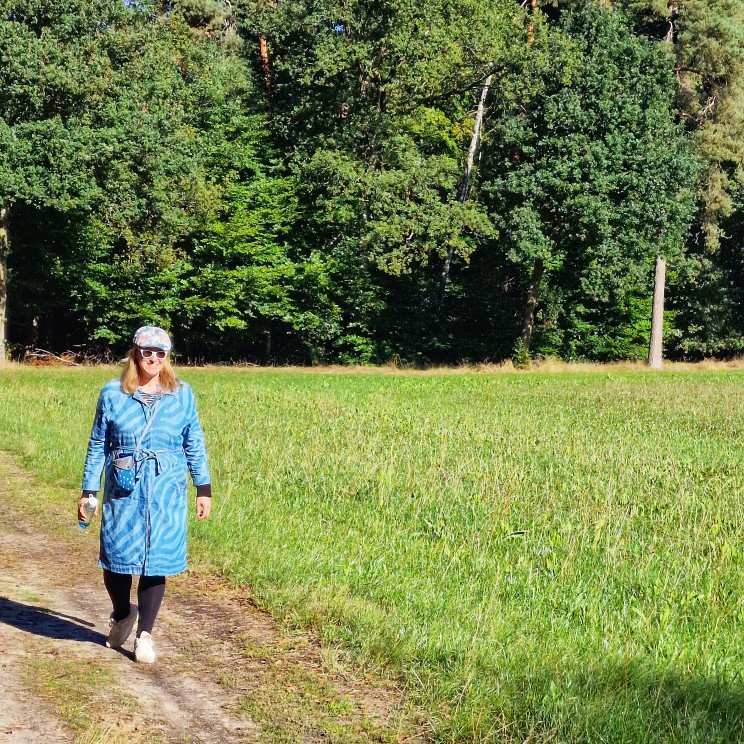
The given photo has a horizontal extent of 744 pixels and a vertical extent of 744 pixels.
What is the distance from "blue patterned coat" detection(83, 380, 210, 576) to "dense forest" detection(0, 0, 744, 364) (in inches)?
1023

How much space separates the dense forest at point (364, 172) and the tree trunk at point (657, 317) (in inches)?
32.5

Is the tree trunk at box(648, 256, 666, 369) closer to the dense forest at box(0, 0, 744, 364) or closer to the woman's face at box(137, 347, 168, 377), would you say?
the dense forest at box(0, 0, 744, 364)

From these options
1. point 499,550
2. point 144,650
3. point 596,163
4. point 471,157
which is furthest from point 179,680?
point 471,157

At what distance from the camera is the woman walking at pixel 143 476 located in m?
Answer: 5.94

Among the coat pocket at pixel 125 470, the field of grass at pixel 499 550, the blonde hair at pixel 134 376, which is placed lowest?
the field of grass at pixel 499 550

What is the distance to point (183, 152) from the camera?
34.8m

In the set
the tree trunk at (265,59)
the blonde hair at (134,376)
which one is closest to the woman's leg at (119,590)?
the blonde hair at (134,376)

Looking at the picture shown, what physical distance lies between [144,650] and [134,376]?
1699 mm

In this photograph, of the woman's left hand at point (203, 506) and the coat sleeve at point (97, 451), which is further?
→ the woman's left hand at point (203, 506)

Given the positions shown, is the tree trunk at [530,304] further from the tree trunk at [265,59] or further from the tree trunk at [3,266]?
the tree trunk at [3,266]

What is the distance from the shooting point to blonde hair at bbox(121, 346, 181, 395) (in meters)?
6.04

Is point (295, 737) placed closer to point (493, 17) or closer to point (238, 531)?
point (238, 531)

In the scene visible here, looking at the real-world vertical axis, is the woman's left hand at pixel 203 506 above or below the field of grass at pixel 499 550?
above

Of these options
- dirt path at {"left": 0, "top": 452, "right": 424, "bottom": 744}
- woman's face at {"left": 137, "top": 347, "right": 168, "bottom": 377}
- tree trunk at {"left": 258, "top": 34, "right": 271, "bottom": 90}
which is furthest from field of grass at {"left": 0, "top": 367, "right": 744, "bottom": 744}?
tree trunk at {"left": 258, "top": 34, "right": 271, "bottom": 90}
